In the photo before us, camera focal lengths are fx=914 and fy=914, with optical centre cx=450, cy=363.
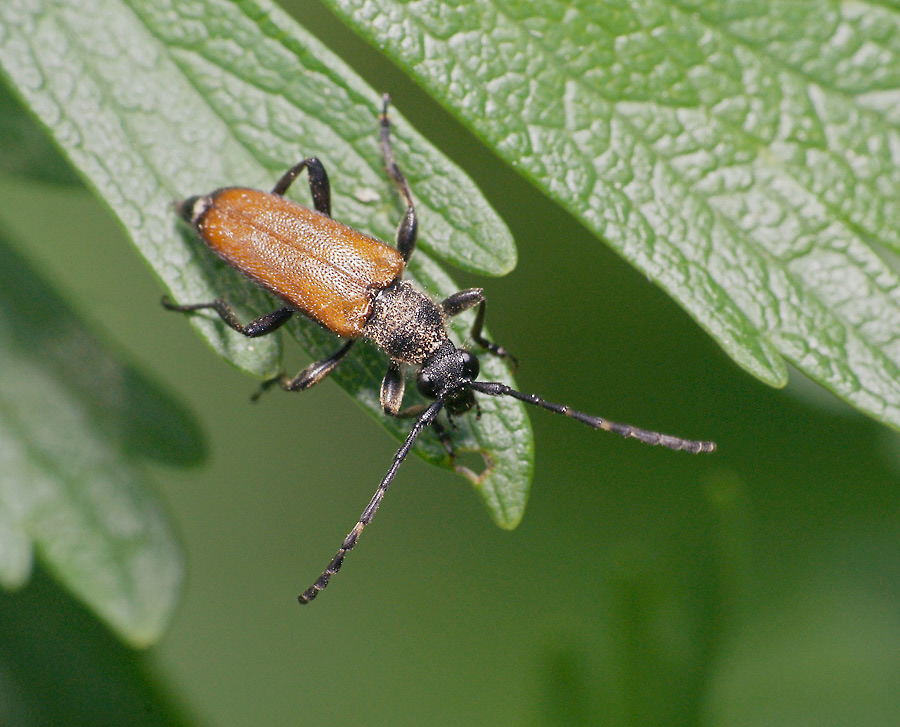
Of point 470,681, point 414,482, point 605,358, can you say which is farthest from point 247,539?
point 605,358

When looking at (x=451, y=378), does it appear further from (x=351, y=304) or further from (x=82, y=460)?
(x=82, y=460)

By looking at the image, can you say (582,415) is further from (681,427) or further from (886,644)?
(886,644)

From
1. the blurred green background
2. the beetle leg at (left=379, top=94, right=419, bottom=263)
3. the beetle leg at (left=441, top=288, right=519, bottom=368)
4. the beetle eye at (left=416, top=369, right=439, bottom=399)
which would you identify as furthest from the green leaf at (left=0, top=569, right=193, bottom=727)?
the beetle leg at (left=379, top=94, right=419, bottom=263)

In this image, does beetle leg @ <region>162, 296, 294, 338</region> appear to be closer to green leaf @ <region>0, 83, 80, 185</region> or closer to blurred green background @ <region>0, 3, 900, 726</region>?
blurred green background @ <region>0, 3, 900, 726</region>

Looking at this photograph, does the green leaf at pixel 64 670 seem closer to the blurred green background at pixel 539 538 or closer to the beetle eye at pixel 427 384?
the blurred green background at pixel 539 538

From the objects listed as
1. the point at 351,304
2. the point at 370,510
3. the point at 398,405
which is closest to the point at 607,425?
the point at 398,405

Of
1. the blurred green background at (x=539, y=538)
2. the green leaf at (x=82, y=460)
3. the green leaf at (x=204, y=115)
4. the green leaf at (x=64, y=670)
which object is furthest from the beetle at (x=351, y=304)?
the green leaf at (x=64, y=670)
